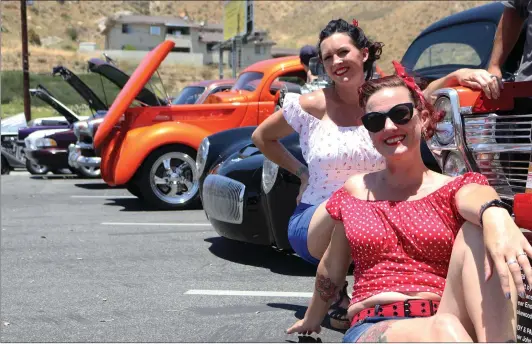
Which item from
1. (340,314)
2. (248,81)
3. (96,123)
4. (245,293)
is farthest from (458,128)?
(96,123)

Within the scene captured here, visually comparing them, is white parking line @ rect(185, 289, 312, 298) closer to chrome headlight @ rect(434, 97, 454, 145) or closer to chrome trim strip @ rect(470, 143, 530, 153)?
chrome headlight @ rect(434, 97, 454, 145)

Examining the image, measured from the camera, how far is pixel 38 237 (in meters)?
7.74

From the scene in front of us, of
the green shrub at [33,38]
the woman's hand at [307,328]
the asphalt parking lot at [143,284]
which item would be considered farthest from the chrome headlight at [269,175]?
the green shrub at [33,38]

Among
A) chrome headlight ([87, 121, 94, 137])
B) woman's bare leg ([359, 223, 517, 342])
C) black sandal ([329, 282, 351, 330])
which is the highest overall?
woman's bare leg ([359, 223, 517, 342])

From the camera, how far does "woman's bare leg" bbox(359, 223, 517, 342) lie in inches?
96.0

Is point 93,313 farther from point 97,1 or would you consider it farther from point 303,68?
point 97,1

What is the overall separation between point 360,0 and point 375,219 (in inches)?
4779

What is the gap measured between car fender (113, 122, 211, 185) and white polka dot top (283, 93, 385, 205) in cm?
552

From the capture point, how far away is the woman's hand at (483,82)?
392 cm

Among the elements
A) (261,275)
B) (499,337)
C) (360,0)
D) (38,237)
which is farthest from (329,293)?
(360,0)

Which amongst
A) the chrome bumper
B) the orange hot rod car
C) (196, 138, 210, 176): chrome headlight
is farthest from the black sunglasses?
the chrome bumper

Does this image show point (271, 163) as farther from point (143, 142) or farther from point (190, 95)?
point (190, 95)

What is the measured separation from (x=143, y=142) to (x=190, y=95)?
267cm

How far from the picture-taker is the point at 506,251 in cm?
238
